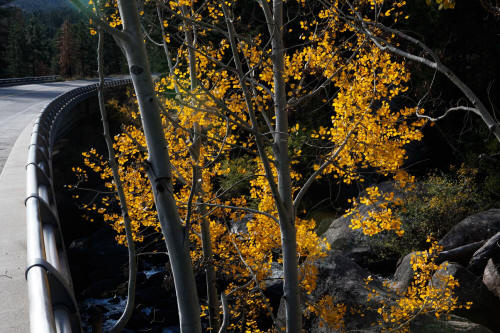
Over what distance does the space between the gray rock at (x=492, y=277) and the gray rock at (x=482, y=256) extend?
27 centimetres

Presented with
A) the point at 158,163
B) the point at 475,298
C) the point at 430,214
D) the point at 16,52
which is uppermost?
the point at 16,52

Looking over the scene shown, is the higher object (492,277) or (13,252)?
(13,252)

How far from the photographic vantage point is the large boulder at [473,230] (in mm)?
11227

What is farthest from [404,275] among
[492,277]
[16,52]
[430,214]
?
[16,52]

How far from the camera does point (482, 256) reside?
34.9ft

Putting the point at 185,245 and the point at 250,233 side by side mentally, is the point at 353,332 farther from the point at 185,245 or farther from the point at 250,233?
the point at 185,245

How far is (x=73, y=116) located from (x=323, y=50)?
18.5 m

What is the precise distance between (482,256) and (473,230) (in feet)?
3.06

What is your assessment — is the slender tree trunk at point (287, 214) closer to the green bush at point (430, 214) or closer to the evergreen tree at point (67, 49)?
the green bush at point (430, 214)

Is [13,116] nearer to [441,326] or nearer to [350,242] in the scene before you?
[350,242]

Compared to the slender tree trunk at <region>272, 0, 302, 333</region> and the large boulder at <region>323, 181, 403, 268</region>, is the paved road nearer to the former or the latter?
the slender tree trunk at <region>272, 0, 302, 333</region>

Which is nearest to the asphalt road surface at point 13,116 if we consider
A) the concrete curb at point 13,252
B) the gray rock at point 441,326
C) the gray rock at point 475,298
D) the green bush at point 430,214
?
the concrete curb at point 13,252

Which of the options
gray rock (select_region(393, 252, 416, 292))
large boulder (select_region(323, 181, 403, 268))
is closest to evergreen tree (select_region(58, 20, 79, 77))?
large boulder (select_region(323, 181, 403, 268))

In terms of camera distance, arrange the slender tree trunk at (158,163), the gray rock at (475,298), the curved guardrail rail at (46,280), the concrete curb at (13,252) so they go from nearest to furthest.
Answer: the curved guardrail rail at (46,280), the slender tree trunk at (158,163), the concrete curb at (13,252), the gray rock at (475,298)
